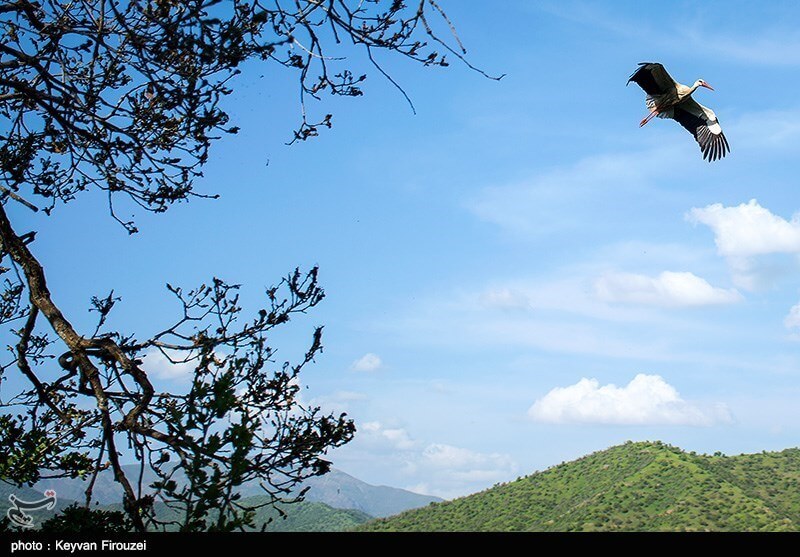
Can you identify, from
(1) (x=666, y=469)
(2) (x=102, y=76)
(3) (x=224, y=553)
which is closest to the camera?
(3) (x=224, y=553)

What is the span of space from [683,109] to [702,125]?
556mm

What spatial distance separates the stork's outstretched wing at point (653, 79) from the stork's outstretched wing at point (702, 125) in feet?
2.32

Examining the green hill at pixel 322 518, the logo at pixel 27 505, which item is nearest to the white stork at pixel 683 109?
the logo at pixel 27 505

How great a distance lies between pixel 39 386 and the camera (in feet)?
21.9

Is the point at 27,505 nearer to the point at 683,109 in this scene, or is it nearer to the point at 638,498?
the point at 683,109

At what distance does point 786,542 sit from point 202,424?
309 centimetres

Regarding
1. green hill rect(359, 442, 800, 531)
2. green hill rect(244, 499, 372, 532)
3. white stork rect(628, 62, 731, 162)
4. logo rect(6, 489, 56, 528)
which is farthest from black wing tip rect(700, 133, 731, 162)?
green hill rect(244, 499, 372, 532)

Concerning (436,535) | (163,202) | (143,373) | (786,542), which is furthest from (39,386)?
(786,542)

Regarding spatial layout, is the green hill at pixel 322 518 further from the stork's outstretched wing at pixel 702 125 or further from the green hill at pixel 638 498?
the stork's outstretched wing at pixel 702 125

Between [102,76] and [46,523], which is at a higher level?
[102,76]

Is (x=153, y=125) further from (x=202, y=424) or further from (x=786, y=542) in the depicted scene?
(x=786, y=542)

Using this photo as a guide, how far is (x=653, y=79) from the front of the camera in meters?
15.6

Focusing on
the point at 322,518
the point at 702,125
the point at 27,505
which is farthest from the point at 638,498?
the point at 27,505

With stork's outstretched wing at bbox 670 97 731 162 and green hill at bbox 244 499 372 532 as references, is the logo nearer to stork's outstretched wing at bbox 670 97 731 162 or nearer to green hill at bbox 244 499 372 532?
stork's outstretched wing at bbox 670 97 731 162
